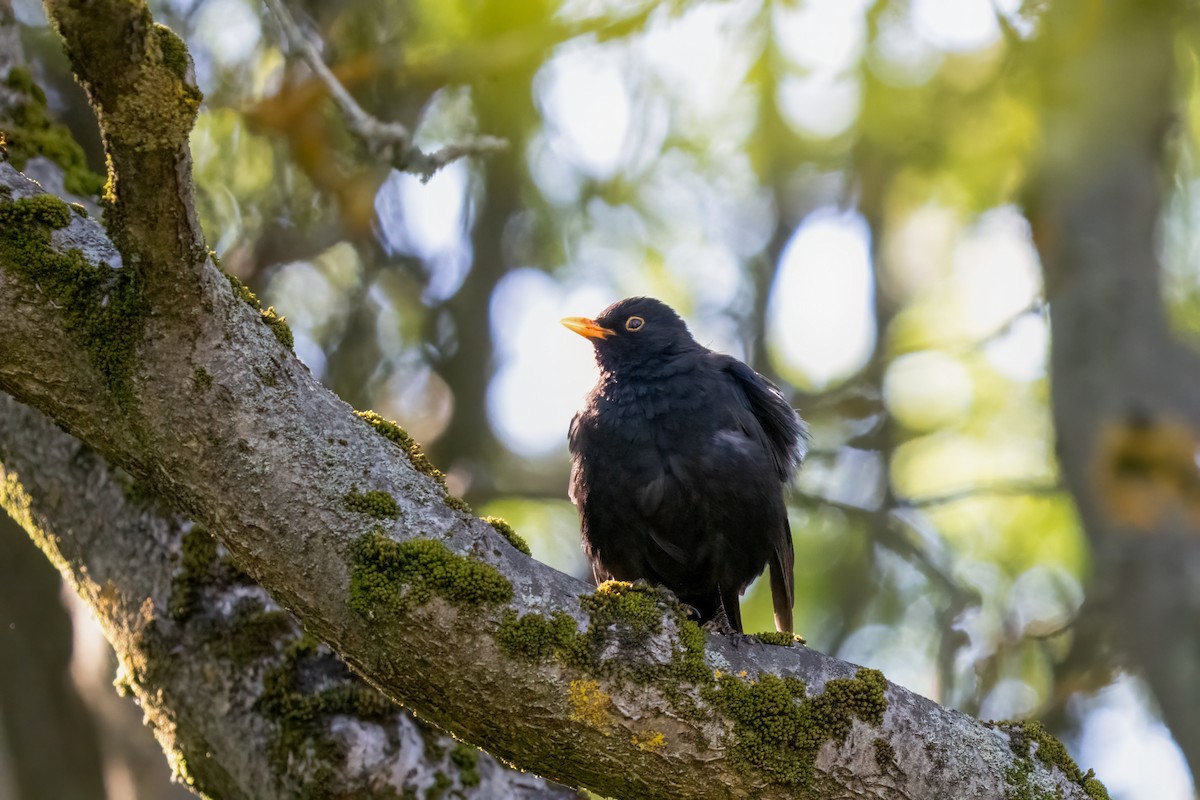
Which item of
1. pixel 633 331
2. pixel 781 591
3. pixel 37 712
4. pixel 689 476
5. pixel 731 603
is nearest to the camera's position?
pixel 689 476

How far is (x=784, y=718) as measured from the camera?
9.91 ft

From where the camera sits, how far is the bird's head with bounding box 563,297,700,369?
5.58m

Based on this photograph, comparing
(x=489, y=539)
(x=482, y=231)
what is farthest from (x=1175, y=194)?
(x=489, y=539)

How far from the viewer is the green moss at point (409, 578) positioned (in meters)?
2.85

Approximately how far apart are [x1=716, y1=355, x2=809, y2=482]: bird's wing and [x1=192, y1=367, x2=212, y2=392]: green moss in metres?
2.91

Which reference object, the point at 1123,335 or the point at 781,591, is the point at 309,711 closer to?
the point at 781,591

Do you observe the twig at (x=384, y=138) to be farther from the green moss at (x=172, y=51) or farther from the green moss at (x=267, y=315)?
the green moss at (x=172, y=51)

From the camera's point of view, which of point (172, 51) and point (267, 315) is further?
point (267, 315)

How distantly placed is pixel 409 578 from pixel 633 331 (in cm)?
311

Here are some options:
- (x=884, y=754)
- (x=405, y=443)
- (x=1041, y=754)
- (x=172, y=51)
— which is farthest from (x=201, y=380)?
(x=1041, y=754)

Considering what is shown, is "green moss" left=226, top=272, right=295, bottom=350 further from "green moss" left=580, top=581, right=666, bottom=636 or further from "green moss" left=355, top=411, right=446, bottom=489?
"green moss" left=580, top=581, right=666, bottom=636

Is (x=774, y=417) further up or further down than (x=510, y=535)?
further up

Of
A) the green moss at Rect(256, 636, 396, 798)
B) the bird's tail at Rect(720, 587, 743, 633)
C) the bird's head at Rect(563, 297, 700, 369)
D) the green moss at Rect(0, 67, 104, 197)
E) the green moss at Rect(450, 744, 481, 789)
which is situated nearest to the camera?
the green moss at Rect(256, 636, 396, 798)

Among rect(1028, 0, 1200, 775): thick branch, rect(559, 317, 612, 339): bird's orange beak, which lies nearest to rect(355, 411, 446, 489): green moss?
rect(559, 317, 612, 339): bird's orange beak
